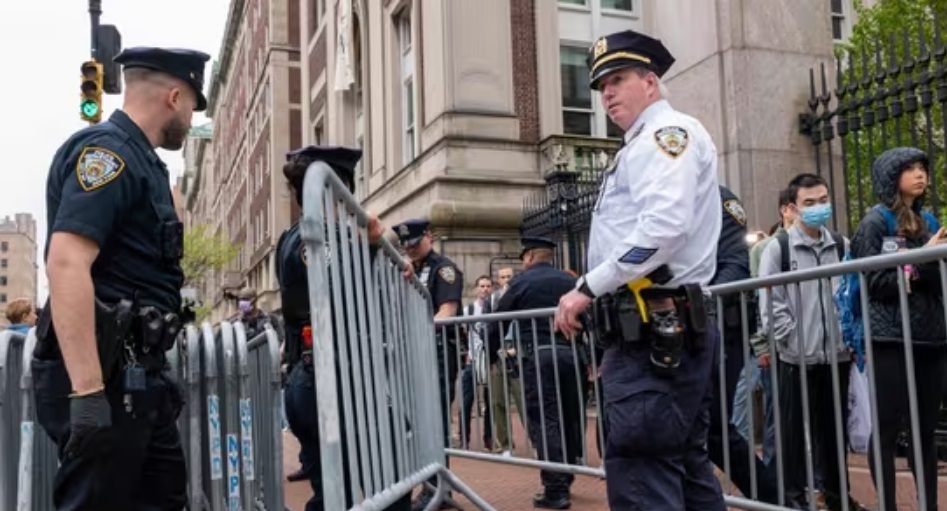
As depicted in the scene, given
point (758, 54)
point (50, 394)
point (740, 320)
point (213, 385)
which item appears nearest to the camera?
point (50, 394)

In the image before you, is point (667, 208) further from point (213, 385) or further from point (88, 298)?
point (213, 385)

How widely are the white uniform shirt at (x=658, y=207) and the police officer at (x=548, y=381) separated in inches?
91.3

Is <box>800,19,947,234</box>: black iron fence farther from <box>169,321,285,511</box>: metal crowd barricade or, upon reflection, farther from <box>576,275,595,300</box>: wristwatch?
<box>169,321,285,511</box>: metal crowd barricade

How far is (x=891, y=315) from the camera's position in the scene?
168 inches

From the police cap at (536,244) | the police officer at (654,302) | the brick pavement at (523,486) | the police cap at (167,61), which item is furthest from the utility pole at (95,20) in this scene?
the police officer at (654,302)

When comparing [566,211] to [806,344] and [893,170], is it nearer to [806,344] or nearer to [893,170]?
[893,170]

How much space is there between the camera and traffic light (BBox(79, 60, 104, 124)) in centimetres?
1130

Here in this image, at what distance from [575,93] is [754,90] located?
12.0 meters

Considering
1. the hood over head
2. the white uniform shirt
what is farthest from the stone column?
the white uniform shirt

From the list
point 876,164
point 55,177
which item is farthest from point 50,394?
point 876,164

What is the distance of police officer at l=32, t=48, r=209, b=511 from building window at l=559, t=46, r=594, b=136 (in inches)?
631

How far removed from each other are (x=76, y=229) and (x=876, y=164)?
4.19 metres

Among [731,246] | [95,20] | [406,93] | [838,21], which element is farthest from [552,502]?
[838,21]

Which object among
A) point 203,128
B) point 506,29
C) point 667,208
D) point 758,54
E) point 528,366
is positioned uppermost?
point 203,128
